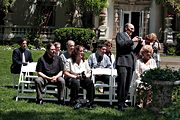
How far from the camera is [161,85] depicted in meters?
8.71

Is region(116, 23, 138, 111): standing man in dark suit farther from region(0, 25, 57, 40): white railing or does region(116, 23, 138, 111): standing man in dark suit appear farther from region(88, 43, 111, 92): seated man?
region(0, 25, 57, 40): white railing

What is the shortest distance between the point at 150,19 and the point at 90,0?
520 cm

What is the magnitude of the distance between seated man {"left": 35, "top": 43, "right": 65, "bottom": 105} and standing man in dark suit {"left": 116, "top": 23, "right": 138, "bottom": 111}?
129 cm

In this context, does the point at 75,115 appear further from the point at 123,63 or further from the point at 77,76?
the point at 123,63

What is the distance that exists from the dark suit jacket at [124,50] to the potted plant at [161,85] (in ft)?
2.97

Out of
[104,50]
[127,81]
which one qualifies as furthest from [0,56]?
[127,81]

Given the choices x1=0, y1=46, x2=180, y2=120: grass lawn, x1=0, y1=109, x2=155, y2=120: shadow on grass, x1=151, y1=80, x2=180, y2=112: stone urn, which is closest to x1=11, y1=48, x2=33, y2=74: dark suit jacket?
x1=0, y1=46, x2=180, y2=120: grass lawn

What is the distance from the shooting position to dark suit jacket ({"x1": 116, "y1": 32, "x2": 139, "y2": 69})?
959cm

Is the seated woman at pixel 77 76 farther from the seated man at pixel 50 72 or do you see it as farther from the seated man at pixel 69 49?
the seated man at pixel 69 49

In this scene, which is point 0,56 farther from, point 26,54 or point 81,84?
point 81,84

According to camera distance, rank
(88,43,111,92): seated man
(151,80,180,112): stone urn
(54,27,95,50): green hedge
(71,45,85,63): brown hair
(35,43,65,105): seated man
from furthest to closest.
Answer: (54,27,95,50): green hedge → (88,43,111,92): seated man → (71,45,85,63): brown hair → (35,43,65,105): seated man → (151,80,180,112): stone urn

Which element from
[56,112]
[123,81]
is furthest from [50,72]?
[123,81]

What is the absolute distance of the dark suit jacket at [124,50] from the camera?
9594 mm

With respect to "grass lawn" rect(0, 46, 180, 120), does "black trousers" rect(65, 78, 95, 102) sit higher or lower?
higher
